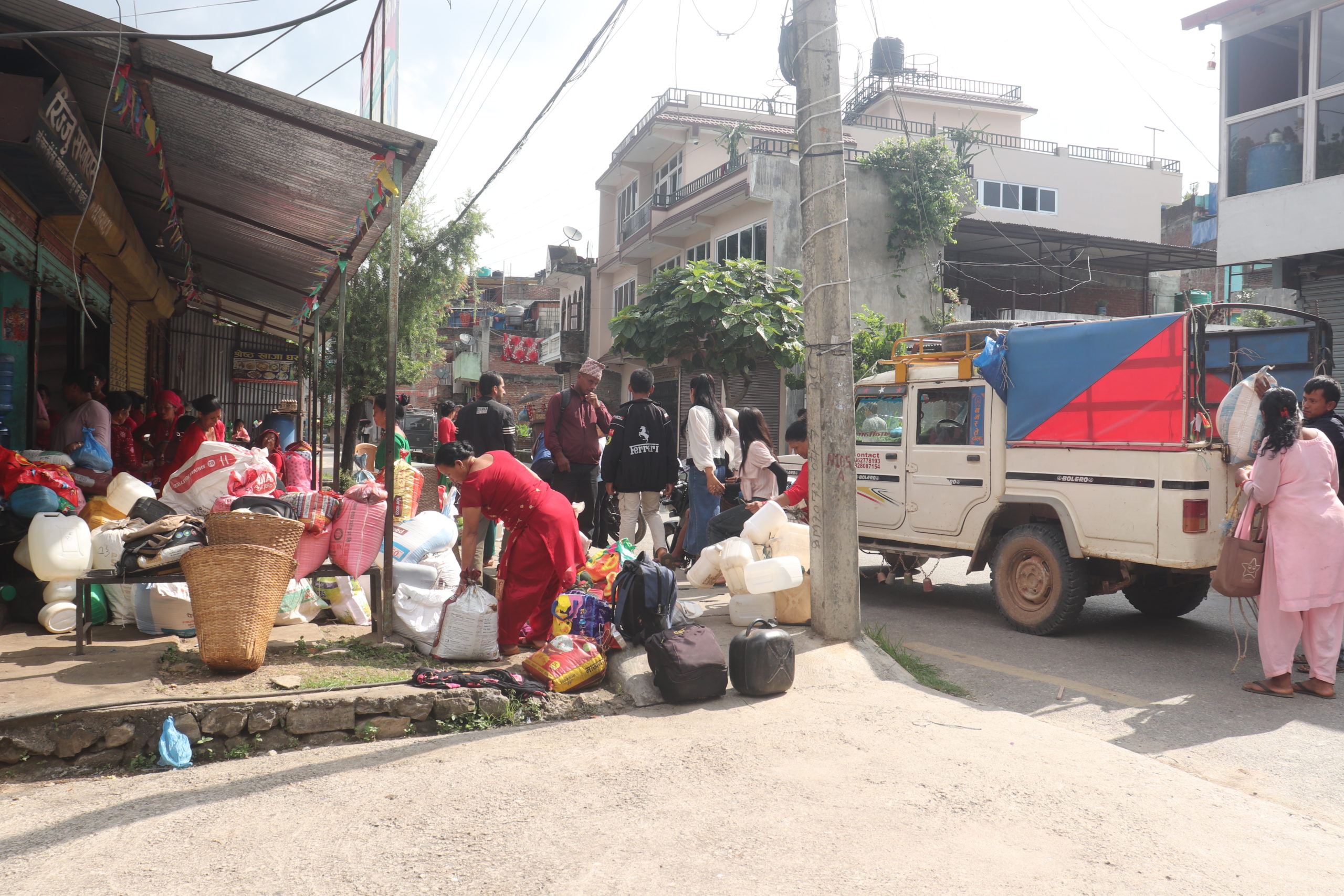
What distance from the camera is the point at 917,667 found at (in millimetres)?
5879

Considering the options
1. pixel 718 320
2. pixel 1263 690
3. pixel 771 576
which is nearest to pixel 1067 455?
pixel 1263 690

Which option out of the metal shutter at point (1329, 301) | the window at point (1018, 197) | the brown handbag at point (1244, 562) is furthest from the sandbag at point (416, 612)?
the window at point (1018, 197)

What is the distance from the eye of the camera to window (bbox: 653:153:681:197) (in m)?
27.7

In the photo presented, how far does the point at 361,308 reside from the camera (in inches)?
721

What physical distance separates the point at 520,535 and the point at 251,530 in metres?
1.47

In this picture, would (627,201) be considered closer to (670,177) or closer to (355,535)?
(670,177)

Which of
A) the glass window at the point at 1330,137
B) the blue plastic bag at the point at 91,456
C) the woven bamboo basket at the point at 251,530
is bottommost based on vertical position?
the woven bamboo basket at the point at 251,530

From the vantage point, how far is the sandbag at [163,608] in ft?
17.5

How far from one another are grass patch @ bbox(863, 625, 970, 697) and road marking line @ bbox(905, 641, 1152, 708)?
0.24 metres

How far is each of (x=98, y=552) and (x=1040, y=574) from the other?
6408mm

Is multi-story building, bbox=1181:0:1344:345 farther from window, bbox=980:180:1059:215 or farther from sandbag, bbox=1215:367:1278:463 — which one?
window, bbox=980:180:1059:215

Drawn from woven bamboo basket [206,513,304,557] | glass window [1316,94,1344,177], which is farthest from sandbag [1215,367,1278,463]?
glass window [1316,94,1344,177]

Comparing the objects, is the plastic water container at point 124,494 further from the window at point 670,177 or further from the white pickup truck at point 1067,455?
the window at point 670,177

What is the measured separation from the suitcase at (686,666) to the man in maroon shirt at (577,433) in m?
3.21
